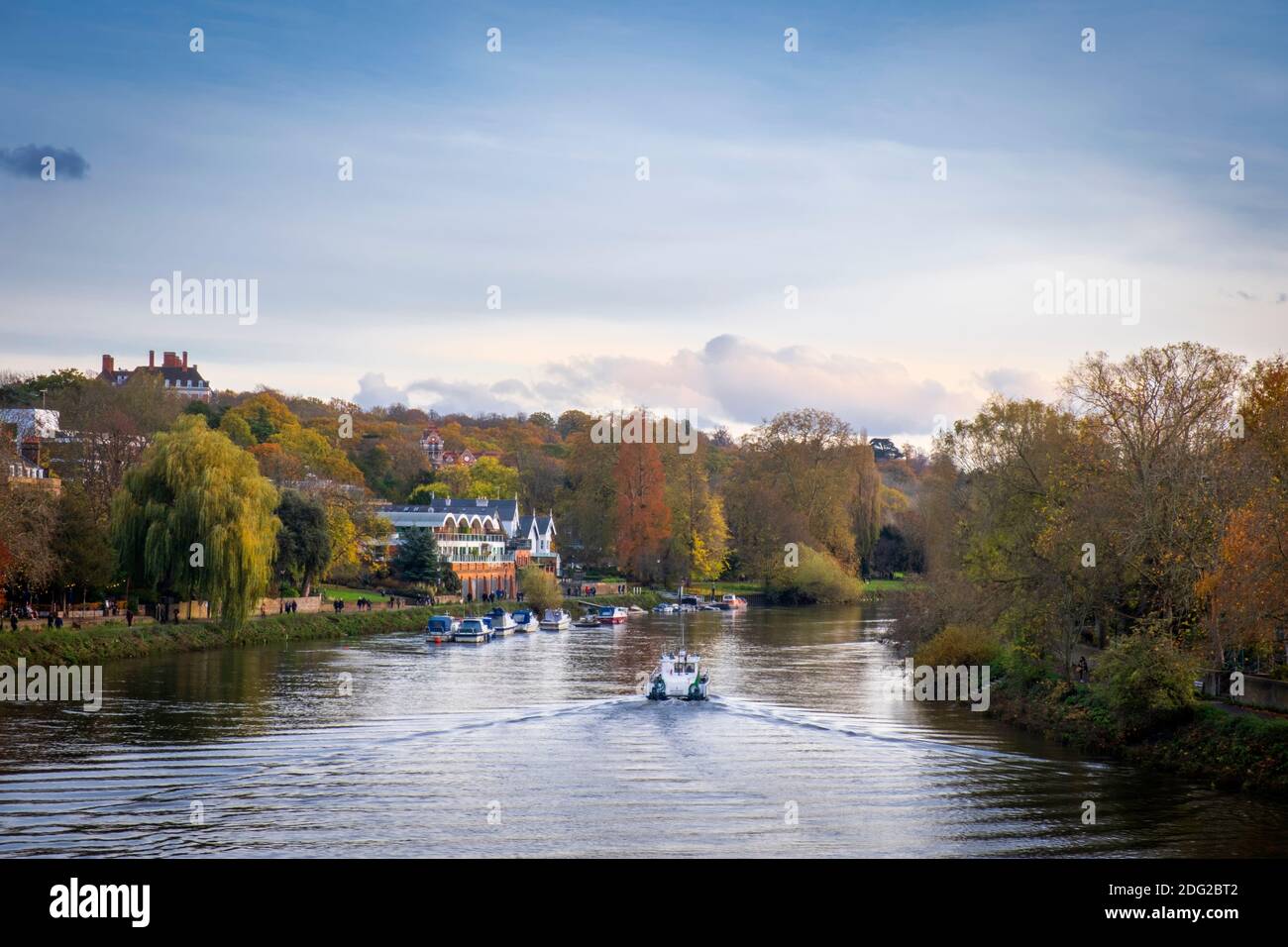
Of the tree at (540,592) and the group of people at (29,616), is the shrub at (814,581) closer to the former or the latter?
the tree at (540,592)

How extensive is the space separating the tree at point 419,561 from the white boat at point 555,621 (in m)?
9.78

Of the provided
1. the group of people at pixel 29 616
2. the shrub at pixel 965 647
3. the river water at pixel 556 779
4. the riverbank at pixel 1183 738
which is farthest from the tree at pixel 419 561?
the riverbank at pixel 1183 738

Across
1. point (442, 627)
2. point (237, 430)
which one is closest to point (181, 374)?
point (237, 430)

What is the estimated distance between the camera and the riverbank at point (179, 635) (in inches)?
1870

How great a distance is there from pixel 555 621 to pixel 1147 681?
179 feet

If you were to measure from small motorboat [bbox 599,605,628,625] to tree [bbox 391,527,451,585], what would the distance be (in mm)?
12772

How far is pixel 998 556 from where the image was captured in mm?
44500

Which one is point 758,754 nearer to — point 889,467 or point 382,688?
point 382,688

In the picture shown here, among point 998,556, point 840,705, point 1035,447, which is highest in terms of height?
point 1035,447

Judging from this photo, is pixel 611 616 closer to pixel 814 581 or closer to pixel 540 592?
pixel 540 592

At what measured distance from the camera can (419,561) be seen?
89875 millimetres
